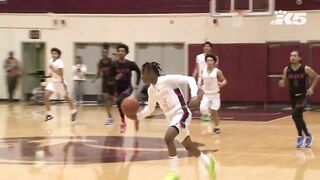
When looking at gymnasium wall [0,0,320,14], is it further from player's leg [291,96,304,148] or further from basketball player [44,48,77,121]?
player's leg [291,96,304,148]

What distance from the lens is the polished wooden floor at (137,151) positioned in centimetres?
854

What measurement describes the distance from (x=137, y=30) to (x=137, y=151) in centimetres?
1350

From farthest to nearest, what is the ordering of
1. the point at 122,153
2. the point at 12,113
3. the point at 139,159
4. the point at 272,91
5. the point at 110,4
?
the point at 110,4 → the point at 272,91 → the point at 12,113 → the point at 122,153 → the point at 139,159

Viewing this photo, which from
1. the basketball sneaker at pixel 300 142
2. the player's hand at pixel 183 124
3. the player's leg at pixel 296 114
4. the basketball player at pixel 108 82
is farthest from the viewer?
the basketball player at pixel 108 82

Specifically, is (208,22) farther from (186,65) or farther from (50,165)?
(50,165)

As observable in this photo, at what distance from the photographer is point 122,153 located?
10.5 metres

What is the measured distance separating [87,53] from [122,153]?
47.7 ft

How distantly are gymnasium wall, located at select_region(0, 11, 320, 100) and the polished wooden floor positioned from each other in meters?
6.20

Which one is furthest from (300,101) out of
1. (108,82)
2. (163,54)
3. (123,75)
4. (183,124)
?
(163,54)

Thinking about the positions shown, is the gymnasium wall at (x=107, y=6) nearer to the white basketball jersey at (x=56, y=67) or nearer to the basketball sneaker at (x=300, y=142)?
the white basketball jersey at (x=56, y=67)

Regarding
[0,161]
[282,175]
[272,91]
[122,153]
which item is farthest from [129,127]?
[272,91]

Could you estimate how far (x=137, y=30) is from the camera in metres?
23.8

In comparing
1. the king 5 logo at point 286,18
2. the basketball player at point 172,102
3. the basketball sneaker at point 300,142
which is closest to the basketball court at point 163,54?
the king 5 logo at point 286,18

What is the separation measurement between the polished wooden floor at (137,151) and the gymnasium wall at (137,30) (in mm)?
6203
